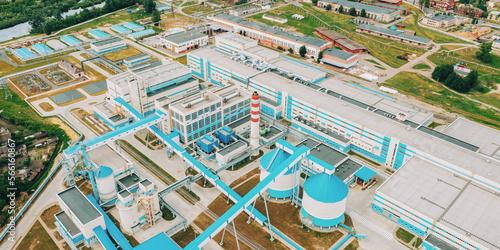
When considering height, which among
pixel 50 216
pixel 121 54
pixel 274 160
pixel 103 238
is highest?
pixel 274 160

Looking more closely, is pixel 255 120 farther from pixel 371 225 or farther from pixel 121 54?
pixel 121 54

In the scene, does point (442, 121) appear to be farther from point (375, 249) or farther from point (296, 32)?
point (296, 32)

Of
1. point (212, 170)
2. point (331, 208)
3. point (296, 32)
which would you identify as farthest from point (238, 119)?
point (296, 32)

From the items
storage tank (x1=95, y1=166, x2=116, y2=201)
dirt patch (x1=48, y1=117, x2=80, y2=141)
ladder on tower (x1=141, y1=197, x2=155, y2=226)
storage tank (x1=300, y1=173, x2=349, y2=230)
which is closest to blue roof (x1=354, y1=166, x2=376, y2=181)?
storage tank (x1=300, y1=173, x2=349, y2=230)

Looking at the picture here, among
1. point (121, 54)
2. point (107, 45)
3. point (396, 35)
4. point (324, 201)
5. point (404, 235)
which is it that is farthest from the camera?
point (396, 35)

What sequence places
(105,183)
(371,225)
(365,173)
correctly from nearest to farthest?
(371,225) → (105,183) → (365,173)

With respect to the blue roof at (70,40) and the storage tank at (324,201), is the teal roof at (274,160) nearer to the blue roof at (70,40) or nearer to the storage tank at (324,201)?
the storage tank at (324,201)

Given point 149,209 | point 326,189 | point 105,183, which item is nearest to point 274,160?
point 326,189
